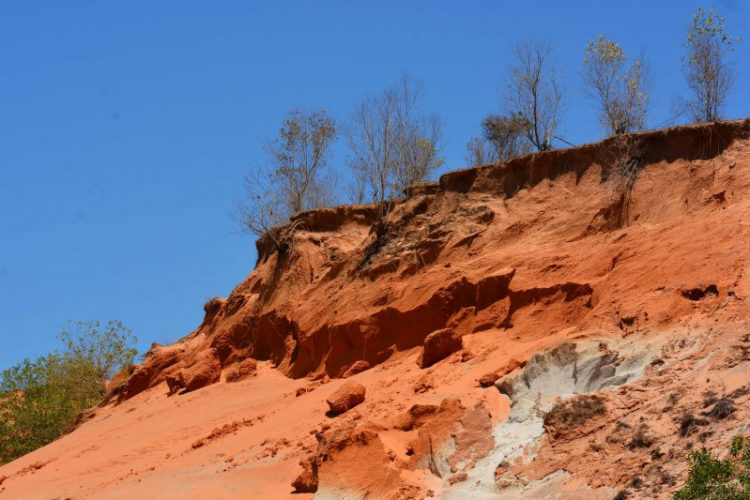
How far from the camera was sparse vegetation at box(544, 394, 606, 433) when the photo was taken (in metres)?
12.8

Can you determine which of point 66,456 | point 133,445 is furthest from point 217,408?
point 66,456

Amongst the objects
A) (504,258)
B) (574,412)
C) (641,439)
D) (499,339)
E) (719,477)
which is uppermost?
(504,258)

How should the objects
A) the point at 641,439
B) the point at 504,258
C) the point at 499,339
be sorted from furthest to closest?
the point at 504,258
the point at 499,339
the point at 641,439

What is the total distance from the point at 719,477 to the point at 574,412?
328cm

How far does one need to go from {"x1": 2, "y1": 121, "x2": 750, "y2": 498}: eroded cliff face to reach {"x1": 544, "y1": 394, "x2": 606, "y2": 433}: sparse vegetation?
0.17 feet

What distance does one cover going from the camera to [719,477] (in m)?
9.79

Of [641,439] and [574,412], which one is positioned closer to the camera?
[641,439]

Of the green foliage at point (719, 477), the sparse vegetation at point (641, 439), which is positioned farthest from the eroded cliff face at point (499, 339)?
the green foliage at point (719, 477)

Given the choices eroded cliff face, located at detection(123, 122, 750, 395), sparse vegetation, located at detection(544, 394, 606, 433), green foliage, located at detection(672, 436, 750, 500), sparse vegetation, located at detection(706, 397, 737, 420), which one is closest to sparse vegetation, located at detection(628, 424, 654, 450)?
sparse vegetation, located at detection(706, 397, 737, 420)

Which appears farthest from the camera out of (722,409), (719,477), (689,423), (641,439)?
(641,439)

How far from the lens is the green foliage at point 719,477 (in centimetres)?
952

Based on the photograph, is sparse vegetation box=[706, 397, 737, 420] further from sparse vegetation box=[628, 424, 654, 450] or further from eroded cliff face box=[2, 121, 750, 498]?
sparse vegetation box=[628, 424, 654, 450]

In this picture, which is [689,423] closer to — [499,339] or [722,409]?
[722,409]

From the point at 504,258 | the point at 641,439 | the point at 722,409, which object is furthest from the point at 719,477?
the point at 504,258
